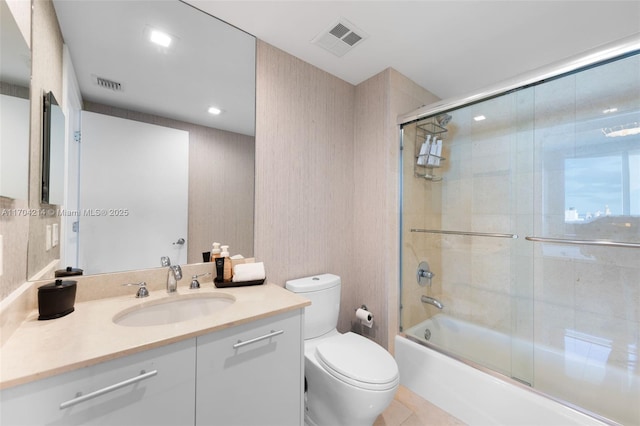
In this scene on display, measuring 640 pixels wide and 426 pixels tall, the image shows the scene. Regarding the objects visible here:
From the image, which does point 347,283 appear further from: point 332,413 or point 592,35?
point 592,35

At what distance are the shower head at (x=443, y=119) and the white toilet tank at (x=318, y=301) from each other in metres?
1.44

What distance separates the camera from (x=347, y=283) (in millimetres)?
2092

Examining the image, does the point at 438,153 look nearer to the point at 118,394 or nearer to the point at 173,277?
the point at 173,277

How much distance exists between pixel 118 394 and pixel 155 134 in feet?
3.63

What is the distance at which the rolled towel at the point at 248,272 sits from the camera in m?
1.38

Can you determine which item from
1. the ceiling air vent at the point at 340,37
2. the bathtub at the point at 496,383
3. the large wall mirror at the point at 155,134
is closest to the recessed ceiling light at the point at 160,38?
the large wall mirror at the point at 155,134

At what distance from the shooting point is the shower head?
1.94 metres

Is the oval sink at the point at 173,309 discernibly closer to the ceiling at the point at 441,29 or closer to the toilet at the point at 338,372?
the toilet at the point at 338,372

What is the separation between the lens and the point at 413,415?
1564 mm

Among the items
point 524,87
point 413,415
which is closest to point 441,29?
point 524,87

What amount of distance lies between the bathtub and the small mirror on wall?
7.01ft

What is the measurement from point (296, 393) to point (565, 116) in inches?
94.7

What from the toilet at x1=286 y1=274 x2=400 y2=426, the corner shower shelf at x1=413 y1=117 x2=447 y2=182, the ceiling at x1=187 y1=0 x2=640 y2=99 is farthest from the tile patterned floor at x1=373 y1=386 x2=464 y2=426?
the ceiling at x1=187 y1=0 x2=640 y2=99

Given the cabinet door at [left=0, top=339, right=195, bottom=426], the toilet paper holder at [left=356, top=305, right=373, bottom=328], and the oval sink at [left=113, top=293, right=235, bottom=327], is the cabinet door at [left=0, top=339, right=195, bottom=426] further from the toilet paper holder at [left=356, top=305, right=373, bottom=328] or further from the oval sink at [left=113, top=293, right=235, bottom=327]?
the toilet paper holder at [left=356, top=305, right=373, bottom=328]
